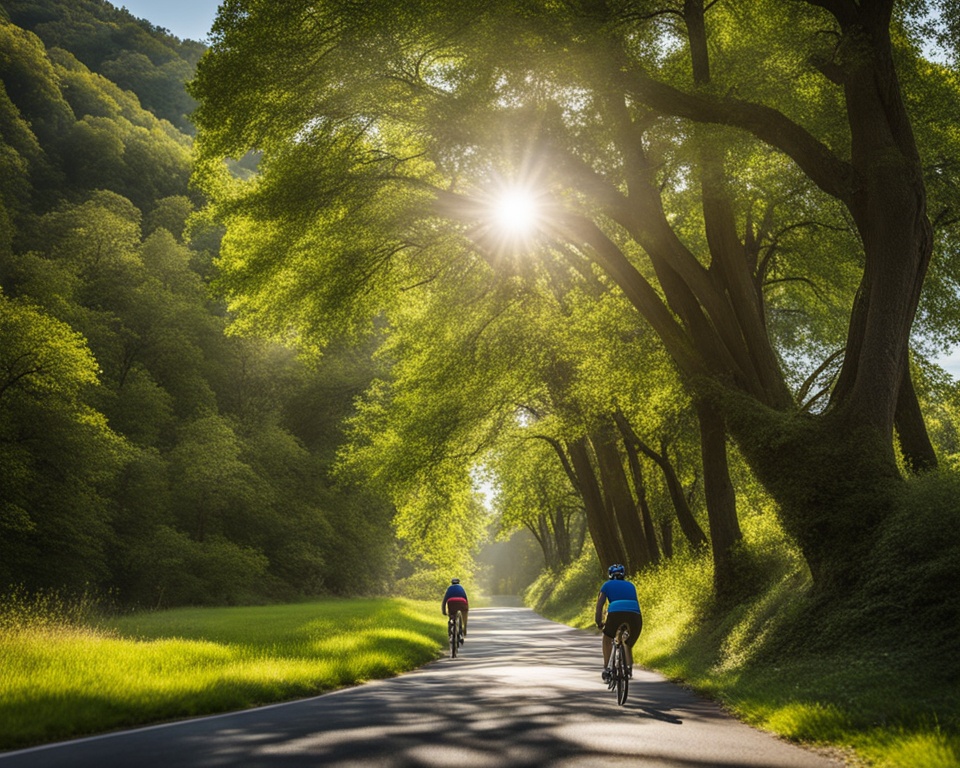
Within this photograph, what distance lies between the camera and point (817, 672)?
9680 mm

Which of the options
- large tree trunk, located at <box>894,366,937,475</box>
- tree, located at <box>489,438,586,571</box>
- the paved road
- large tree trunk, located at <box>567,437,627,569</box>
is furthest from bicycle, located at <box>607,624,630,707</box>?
tree, located at <box>489,438,586,571</box>

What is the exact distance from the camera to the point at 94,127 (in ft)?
204

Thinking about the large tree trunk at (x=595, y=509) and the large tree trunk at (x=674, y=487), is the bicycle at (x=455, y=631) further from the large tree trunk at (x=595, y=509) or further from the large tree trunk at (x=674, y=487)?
the large tree trunk at (x=595, y=509)

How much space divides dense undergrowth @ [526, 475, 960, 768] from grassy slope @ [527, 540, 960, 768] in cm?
2

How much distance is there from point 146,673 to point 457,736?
17.1 feet

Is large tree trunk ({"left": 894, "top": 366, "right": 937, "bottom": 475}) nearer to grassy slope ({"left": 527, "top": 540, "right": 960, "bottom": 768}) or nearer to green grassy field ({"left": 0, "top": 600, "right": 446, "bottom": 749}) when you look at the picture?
grassy slope ({"left": 527, "top": 540, "right": 960, "bottom": 768})

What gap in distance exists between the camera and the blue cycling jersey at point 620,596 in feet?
38.2

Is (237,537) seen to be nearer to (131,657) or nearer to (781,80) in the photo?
(131,657)

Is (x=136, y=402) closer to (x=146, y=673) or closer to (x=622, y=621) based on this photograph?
(x=146, y=673)

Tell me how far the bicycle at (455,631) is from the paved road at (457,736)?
8.21m

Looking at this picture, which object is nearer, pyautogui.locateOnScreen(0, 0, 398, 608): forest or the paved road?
the paved road

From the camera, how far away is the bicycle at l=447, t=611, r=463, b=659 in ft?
66.1

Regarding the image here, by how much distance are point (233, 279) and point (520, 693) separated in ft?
32.7

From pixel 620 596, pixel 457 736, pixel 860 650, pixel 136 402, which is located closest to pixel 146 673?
pixel 457 736
